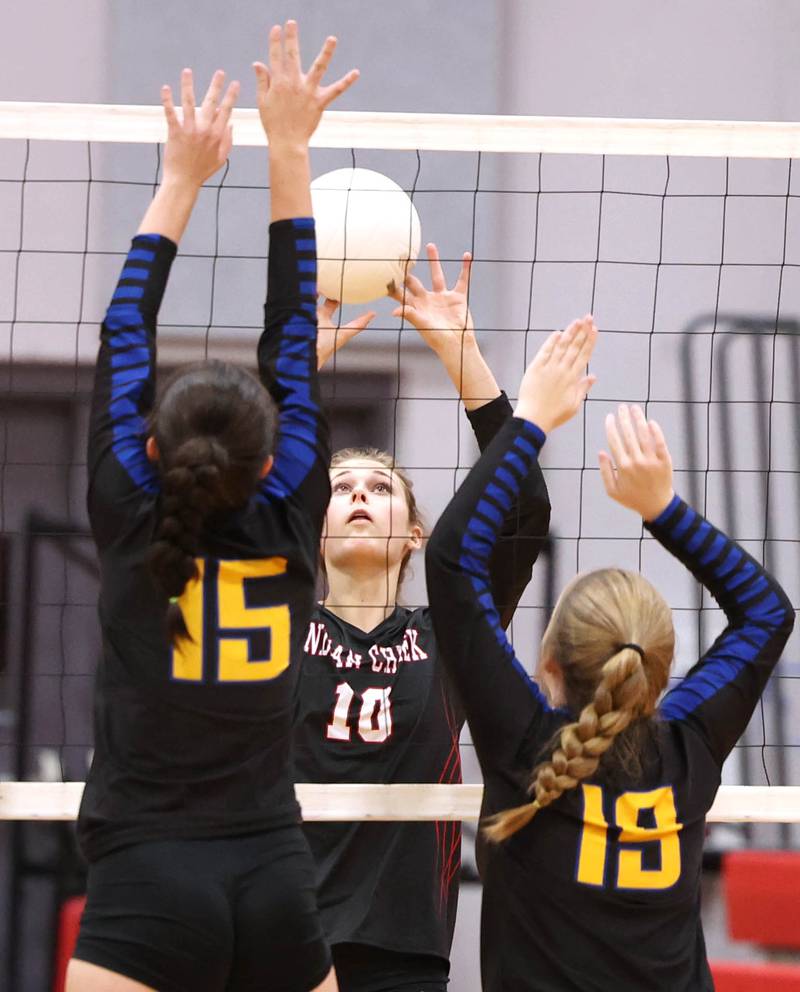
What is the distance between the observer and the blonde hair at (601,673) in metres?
1.84

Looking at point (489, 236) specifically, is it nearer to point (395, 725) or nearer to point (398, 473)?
point (398, 473)

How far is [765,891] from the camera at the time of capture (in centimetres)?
393

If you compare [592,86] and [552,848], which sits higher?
[592,86]

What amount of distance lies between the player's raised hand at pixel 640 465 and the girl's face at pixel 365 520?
2.54ft

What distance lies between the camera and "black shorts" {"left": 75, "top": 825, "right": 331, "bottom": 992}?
169 cm

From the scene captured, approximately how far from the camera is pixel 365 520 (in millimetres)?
2859

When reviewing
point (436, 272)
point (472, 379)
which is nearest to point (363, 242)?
point (436, 272)

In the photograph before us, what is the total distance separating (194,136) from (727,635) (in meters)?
1.15

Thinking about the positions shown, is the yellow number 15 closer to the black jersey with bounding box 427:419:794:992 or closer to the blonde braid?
the black jersey with bounding box 427:419:794:992

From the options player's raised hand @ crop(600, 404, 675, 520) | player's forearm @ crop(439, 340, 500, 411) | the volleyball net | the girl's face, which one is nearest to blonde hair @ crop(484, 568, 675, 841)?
player's raised hand @ crop(600, 404, 675, 520)

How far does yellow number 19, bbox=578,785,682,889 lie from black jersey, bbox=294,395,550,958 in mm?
706

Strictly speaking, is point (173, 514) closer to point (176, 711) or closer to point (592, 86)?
point (176, 711)

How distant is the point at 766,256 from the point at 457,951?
10.2 feet

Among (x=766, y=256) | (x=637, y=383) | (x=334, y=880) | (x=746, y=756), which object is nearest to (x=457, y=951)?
(x=746, y=756)
